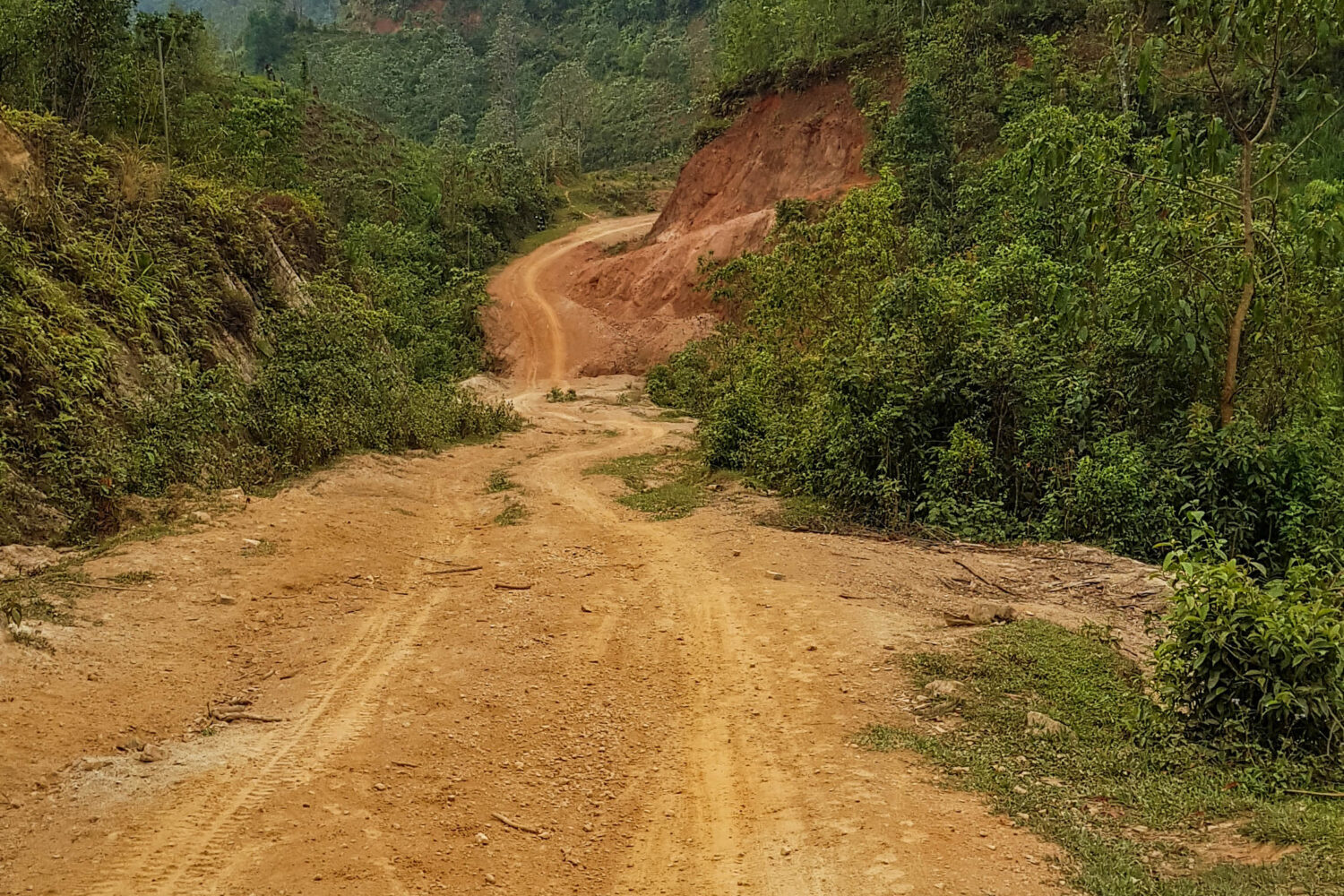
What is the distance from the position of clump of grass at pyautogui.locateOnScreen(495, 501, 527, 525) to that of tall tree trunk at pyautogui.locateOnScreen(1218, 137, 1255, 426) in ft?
24.0

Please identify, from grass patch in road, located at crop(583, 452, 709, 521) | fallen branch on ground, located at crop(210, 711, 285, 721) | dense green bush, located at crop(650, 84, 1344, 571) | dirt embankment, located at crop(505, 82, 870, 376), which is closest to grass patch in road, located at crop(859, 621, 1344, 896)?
fallen branch on ground, located at crop(210, 711, 285, 721)

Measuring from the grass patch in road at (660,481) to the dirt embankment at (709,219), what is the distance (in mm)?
16243

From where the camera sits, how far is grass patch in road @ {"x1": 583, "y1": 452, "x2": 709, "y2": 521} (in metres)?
11.6

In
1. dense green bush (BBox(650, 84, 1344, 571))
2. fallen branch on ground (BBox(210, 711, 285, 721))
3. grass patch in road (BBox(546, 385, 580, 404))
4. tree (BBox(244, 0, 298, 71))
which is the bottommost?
grass patch in road (BBox(546, 385, 580, 404))

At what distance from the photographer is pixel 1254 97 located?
950 centimetres

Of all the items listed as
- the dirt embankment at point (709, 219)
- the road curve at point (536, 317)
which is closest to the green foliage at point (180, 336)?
the road curve at point (536, 317)

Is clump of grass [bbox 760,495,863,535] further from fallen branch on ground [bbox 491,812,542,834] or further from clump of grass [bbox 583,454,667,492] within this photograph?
fallen branch on ground [bbox 491,812,542,834]

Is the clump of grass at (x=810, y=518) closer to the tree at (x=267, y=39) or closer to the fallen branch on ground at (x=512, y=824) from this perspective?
the fallen branch on ground at (x=512, y=824)

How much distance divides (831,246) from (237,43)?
263 feet

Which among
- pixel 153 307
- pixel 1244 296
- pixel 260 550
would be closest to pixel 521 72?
pixel 153 307

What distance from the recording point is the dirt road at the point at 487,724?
3865 mm

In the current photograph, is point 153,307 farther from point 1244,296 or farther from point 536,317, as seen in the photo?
point 536,317

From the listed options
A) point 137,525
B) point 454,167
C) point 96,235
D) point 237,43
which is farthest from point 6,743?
point 237,43

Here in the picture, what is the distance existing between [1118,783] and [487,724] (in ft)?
10.5
